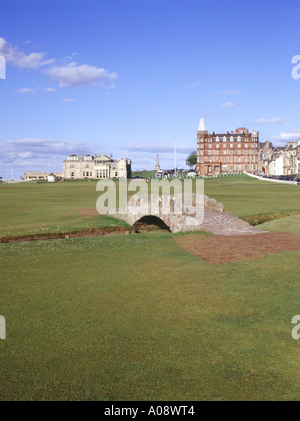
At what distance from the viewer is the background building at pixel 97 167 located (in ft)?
644

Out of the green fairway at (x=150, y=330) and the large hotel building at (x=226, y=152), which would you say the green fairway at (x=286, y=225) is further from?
the large hotel building at (x=226, y=152)

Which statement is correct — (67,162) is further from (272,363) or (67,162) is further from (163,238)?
(272,363)

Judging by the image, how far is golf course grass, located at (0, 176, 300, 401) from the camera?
23.1 feet

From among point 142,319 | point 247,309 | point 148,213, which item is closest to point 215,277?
point 247,309

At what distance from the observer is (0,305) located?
11312 millimetres

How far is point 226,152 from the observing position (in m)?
184

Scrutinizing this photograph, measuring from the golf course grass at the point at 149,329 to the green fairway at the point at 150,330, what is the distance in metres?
0.03

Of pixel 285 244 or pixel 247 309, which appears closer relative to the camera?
pixel 247 309

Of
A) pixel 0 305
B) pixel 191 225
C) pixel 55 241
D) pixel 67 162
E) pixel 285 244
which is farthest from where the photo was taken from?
pixel 67 162

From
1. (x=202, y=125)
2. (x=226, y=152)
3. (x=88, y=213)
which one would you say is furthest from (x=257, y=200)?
(x=202, y=125)

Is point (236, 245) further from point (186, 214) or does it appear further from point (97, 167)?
point (97, 167)

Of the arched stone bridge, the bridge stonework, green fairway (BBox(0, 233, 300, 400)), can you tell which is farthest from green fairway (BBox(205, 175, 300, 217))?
green fairway (BBox(0, 233, 300, 400))

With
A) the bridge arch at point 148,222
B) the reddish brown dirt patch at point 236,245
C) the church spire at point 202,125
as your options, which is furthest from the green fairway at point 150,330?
the church spire at point 202,125

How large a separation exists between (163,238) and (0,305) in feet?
39.2
